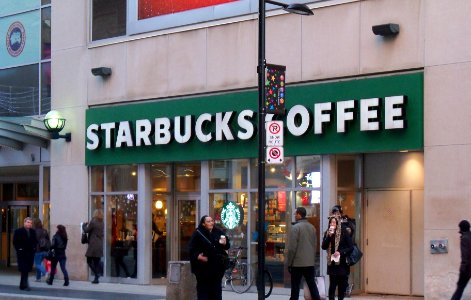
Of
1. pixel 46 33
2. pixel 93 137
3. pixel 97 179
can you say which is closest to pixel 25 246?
pixel 97 179

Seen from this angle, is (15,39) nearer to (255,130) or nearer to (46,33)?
(46,33)

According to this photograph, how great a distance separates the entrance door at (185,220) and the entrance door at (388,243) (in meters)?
4.67

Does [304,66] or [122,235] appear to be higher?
[304,66]

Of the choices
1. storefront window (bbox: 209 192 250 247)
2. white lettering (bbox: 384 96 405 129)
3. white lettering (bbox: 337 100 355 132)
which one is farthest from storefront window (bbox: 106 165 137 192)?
white lettering (bbox: 384 96 405 129)

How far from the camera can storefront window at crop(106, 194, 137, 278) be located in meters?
23.5

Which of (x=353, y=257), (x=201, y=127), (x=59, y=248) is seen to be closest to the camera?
(x=353, y=257)

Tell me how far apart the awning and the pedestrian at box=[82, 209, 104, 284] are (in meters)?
2.83

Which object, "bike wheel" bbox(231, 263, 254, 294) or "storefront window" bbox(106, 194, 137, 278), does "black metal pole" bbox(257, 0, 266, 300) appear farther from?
"storefront window" bbox(106, 194, 137, 278)

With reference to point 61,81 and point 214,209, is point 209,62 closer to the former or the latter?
point 214,209

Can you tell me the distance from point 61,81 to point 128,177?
11.6 ft

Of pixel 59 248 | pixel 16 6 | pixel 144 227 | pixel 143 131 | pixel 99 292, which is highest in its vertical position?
pixel 16 6

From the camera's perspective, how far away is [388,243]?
65.3 ft

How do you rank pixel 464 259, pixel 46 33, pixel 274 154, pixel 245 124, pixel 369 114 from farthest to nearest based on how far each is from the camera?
pixel 46 33 → pixel 245 124 → pixel 369 114 → pixel 464 259 → pixel 274 154

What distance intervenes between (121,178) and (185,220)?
6.84 feet
